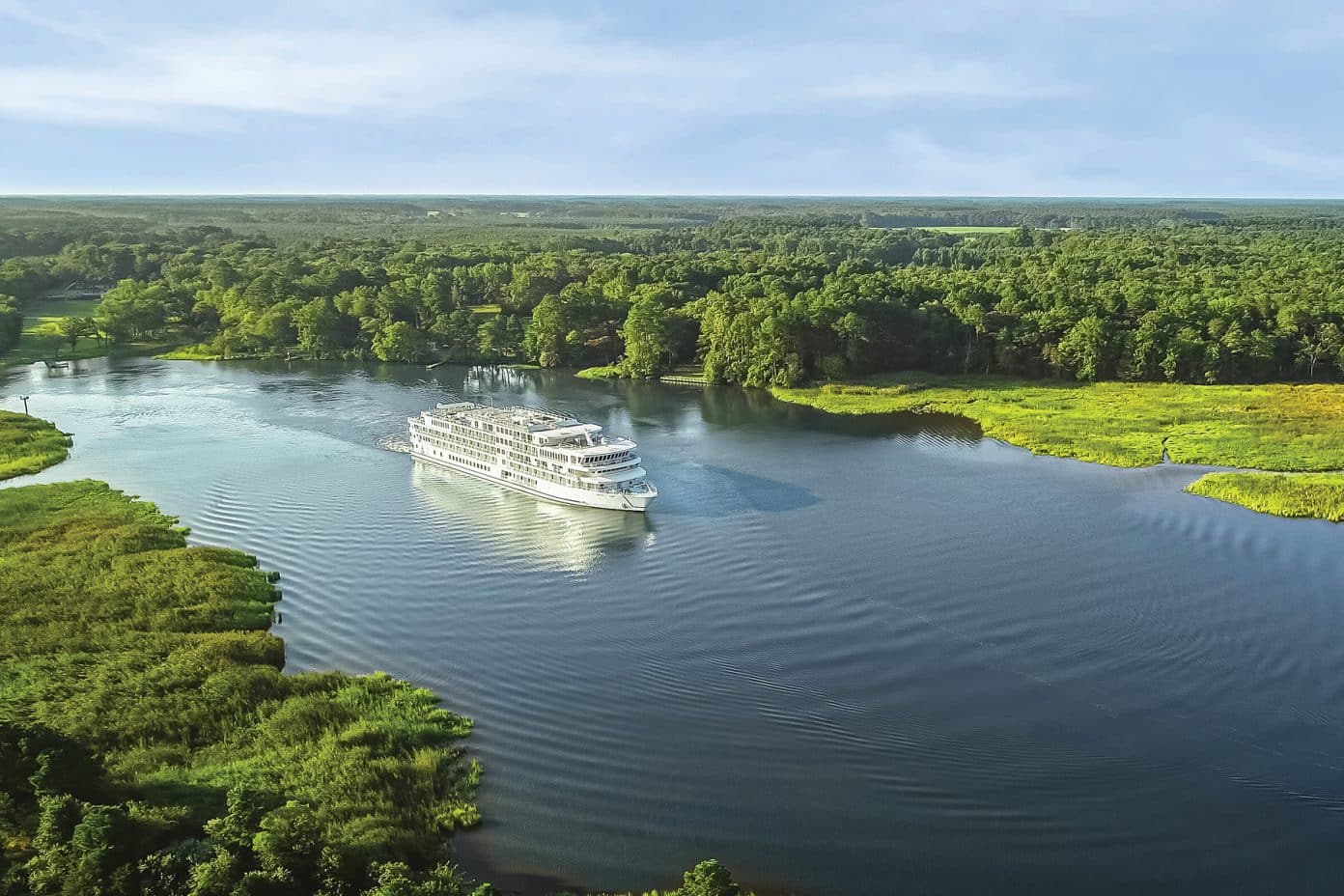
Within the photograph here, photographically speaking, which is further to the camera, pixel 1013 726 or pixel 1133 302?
pixel 1133 302

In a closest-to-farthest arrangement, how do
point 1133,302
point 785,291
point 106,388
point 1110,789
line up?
point 1110,789, point 106,388, point 1133,302, point 785,291

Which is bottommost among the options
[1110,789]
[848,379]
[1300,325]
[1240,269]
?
[1110,789]

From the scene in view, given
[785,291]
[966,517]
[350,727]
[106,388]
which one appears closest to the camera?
[350,727]

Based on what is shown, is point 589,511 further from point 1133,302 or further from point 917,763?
point 1133,302

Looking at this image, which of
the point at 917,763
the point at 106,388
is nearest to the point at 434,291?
the point at 106,388

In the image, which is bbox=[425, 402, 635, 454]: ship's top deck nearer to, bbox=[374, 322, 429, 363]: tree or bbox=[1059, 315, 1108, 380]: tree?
bbox=[374, 322, 429, 363]: tree

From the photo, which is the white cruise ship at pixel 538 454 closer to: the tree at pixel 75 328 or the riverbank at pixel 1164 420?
the riverbank at pixel 1164 420

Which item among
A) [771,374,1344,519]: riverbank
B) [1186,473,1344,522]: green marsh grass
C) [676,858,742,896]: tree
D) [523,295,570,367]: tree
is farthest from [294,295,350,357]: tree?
[676,858,742,896]: tree
